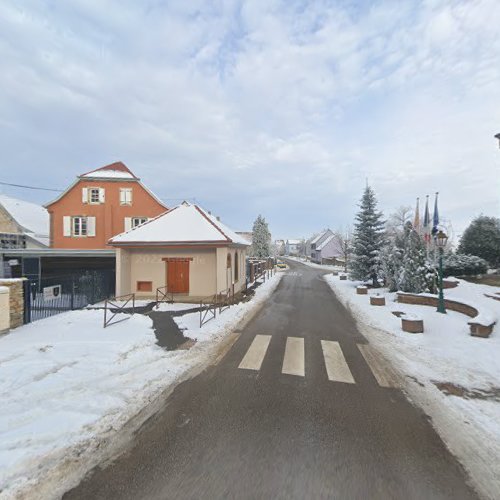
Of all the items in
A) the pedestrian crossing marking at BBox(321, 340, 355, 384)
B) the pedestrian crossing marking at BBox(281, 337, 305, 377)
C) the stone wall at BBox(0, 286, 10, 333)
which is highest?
the stone wall at BBox(0, 286, 10, 333)

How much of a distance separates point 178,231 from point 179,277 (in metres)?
2.80

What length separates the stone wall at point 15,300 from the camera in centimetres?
867

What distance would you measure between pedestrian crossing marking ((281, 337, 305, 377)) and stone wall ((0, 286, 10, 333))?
870 centimetres

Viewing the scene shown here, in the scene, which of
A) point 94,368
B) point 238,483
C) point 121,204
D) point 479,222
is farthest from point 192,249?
point 479,222

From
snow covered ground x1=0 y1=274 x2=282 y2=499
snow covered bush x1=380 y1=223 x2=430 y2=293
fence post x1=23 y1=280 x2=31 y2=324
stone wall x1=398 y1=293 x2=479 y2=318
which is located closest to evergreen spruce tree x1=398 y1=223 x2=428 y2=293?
snow covered bush x1=380 y1=223 x2=430 y2=293

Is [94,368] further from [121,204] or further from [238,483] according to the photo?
[121,204]

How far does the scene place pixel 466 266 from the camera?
63.6 feet

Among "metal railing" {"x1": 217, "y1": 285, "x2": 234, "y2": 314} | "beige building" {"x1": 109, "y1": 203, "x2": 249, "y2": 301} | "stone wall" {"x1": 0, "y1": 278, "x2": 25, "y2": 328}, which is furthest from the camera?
"beige building" {"x1": 109, "y1": 203, "x2": 249, "y2": 301}

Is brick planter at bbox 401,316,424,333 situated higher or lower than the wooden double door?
lower

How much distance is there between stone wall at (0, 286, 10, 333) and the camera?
27.6ft

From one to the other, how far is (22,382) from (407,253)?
18.1m

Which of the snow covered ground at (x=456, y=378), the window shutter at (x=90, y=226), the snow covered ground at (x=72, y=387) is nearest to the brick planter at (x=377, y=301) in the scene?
the snow covered ground at (x=456, y=378)

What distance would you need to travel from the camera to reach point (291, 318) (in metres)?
11.9

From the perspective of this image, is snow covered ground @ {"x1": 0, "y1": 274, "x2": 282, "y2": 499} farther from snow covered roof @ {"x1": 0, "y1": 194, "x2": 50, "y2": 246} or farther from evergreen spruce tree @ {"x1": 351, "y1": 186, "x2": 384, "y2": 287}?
snow covered roof @ {"x1": 0, "y1": 194, "x2": 50, "y2": 246}
